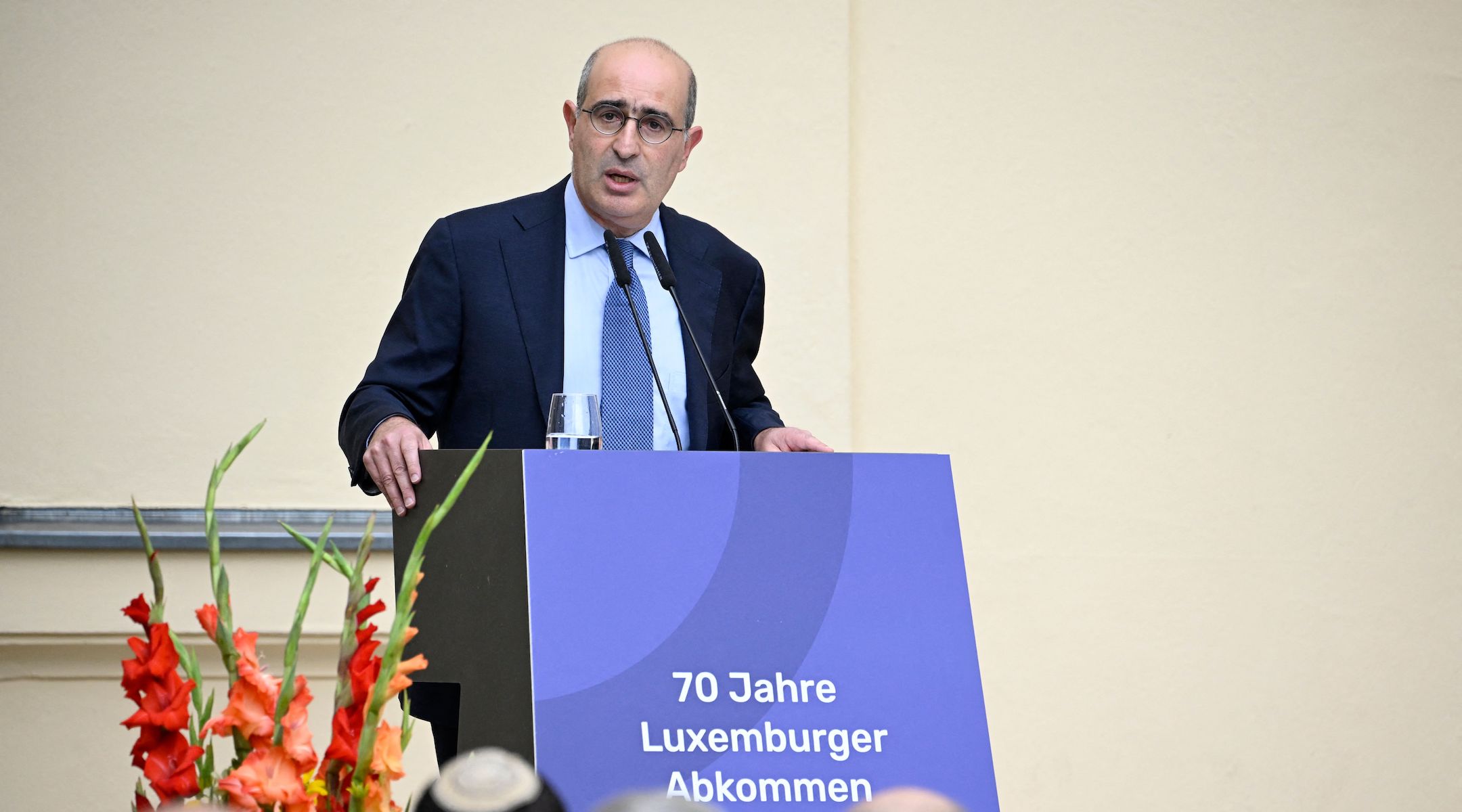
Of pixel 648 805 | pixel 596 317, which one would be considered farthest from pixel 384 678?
pixel 596 317

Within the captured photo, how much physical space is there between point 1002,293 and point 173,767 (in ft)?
9.63

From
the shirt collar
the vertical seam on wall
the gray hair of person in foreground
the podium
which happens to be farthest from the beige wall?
the gray hair of person in foreground

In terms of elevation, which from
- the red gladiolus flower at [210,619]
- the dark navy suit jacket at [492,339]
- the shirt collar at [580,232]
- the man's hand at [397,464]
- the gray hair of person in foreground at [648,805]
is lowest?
the gray hair of person in foreground at [648,805]

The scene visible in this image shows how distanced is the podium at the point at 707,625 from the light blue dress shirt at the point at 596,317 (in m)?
0.47

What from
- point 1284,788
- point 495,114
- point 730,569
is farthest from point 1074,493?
point 730,569

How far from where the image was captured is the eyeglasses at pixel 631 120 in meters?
1.93

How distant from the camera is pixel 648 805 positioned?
0.44m

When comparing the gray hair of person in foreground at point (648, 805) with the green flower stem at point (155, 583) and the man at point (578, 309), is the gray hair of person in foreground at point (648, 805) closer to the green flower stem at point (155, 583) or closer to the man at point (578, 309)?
the green flower stem at point (155, 583)

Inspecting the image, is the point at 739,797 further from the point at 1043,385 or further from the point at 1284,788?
the point at 1284,788

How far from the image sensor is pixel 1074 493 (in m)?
3.41

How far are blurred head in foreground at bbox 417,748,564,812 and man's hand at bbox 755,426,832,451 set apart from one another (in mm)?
1104

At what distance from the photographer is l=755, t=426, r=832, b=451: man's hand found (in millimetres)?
1712

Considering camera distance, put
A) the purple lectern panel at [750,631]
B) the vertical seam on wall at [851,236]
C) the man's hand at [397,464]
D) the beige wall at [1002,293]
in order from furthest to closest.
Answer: the vertical seam on wall at [851,236] < the beige wall at [1002,293] < the man's hand at [397,464] < the purple lectern panel at [750,631]

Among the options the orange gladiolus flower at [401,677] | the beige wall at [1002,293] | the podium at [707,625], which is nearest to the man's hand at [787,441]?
the podium at [707,625]
